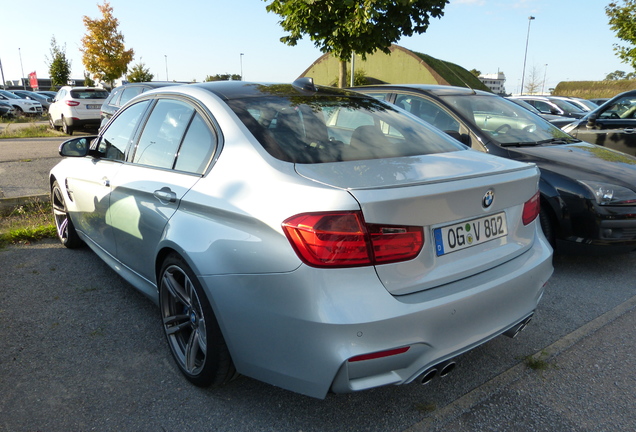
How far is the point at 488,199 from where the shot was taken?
2225mm

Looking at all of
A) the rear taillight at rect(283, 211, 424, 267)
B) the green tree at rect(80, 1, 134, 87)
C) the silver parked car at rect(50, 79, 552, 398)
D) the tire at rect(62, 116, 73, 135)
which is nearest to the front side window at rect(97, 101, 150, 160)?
the silver parked car at rect(50, 79, 552, 398)

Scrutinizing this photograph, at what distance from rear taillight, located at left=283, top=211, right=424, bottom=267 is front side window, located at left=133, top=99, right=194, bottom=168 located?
1.25 metres

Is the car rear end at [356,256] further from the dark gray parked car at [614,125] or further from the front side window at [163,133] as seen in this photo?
the dark gray parked car at [614,125]

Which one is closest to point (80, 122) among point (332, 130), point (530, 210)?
point (332, 130)

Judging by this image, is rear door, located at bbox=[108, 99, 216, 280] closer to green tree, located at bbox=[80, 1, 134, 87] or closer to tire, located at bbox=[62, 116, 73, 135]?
tire, located at bbox=[62, 116, 73, 135]

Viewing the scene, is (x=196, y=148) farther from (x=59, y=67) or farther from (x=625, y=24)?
(x=59, y=67)

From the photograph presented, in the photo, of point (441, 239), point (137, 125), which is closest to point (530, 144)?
point (441, 239)

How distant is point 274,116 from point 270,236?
90 cm

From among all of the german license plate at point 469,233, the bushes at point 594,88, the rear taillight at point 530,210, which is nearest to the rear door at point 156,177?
the german license plate at point 469,233

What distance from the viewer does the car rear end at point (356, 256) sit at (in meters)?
1.88

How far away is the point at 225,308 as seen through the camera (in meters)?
2.19

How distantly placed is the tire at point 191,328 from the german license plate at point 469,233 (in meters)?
1.09

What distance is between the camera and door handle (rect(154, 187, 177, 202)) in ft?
8.50

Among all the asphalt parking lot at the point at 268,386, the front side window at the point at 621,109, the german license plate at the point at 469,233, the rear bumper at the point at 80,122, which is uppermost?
the front side window at the point at 621,109
